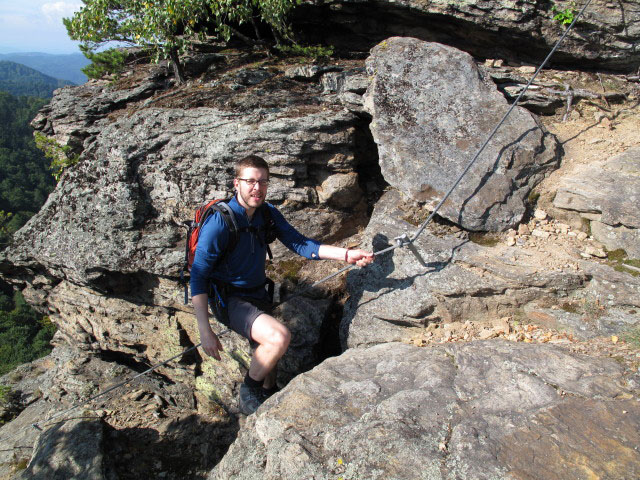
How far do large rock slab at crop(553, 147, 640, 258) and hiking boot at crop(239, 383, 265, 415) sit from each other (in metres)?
5.68

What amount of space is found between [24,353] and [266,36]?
52.2 m

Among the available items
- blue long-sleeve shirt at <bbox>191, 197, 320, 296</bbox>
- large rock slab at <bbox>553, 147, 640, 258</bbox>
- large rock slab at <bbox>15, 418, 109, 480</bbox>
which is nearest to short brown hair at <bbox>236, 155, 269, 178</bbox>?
blue long-sleeve shirt at <bbox>191, 197, 320, 296</bbox>

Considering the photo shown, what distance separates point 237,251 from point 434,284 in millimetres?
3169

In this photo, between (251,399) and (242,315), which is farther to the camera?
(251,399)

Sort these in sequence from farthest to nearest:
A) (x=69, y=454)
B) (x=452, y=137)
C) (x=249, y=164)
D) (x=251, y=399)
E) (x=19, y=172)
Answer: (x=19, y=172) → (x=452, y=137) → (x=69, y=454) → (x=251, y=399) → (x=249, y=164)

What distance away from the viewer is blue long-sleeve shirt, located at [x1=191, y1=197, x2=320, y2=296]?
527 cm

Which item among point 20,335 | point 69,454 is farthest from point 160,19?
point 20,335

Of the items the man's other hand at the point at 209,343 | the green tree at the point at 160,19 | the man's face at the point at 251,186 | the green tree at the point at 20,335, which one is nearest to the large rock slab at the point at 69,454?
the man's other hand at the point at 209,343

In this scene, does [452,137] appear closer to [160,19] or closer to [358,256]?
[358,256]

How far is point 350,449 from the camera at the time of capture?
4.09 meters

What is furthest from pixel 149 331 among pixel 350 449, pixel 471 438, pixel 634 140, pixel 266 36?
pixel 634 140

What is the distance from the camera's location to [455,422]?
4.20 meters

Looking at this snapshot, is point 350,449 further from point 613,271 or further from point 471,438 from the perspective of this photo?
point 613,271

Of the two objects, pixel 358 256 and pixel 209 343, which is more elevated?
pixel 358 256
